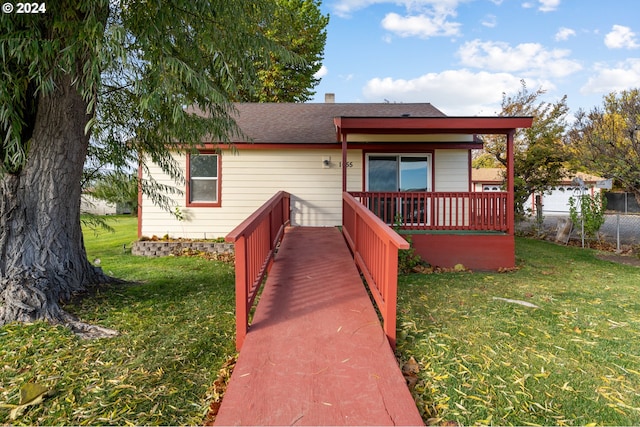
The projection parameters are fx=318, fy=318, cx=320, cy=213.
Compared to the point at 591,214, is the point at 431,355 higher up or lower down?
lower down

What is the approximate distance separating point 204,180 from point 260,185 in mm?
1425

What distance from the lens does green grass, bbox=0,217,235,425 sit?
6.49ft

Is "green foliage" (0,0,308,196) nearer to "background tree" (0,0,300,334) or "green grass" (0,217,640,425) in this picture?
"background tree" (0,0,300,334)

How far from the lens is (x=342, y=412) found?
177cm

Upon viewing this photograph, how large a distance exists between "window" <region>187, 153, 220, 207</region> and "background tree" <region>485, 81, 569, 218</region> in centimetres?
971

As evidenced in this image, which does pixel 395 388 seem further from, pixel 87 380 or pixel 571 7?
pixel 571 7

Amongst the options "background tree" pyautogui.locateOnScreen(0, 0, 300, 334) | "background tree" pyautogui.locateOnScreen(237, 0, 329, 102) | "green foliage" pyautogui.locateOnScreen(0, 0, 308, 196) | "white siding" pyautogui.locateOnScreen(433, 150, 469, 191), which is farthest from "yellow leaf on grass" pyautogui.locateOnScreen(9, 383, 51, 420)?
"background tree" pyautogui.locateOnScreen(237, 0, 329, 102)

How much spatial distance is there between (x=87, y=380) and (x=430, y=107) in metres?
10.4

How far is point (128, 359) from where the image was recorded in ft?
8.48

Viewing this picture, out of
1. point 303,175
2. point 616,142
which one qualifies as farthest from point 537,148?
point 303,175

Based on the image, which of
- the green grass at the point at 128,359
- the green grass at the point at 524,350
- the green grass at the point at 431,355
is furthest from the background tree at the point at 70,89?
the green grass at the point at 524,350

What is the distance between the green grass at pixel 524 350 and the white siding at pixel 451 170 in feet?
11.4

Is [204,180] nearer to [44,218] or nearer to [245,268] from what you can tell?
[44,218]

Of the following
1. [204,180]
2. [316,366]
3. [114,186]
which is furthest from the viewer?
[204,180]
